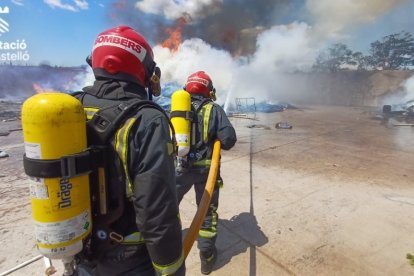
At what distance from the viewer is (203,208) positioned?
6.99ft

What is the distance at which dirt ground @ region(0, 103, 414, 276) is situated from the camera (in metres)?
3.03

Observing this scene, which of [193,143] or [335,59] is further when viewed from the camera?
[335,59]

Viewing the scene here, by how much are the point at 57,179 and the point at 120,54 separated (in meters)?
0.66

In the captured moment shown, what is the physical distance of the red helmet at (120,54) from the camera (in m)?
1.46

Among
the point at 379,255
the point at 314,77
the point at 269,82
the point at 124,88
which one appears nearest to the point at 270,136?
the point at 379,255

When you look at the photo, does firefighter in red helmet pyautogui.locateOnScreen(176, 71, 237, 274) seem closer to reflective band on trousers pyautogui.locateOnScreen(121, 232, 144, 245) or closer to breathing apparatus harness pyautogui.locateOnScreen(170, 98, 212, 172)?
breathing apparatus harness pyautogui.locateOnScreen(170, 98, 212, 172)

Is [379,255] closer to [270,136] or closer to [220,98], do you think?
[270,136]

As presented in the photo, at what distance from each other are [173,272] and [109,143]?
676 mm

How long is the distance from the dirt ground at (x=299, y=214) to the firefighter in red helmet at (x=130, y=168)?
5.43 feet

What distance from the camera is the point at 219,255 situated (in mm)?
3170

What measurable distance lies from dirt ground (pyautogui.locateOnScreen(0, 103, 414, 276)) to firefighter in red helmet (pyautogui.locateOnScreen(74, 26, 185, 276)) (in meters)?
1.65

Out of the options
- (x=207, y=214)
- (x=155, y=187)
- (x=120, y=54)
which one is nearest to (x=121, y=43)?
(x=120, y=54)

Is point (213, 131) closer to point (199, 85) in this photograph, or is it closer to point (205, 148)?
point (205, 148)

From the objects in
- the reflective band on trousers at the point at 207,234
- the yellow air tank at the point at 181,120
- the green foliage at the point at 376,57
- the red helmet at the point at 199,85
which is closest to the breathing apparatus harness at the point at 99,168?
the yellow air tank at the point at 181,120
